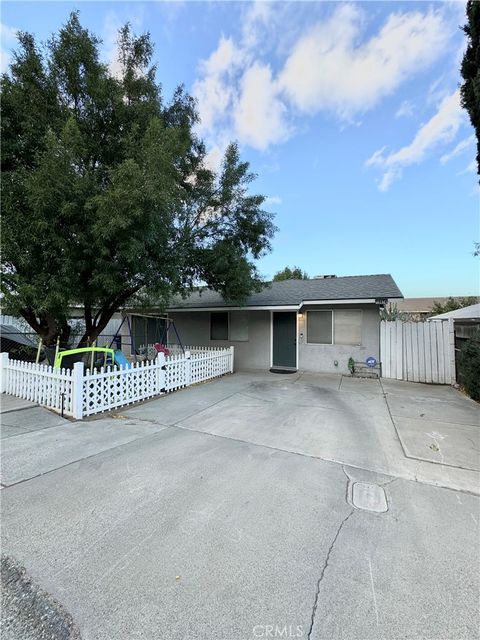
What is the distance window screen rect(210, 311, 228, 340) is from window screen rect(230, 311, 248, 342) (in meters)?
0.30

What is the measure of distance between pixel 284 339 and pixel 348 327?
229cm

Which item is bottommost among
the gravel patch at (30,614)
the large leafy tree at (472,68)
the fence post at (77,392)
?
the gravel patch at (30,614)

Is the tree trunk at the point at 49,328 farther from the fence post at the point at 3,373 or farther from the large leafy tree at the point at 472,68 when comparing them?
the large leafy tree at the point at 472,68

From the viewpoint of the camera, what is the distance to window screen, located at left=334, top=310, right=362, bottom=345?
9.82 m

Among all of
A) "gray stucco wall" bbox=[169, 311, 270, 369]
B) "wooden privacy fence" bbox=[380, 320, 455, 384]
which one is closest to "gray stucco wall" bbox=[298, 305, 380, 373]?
"wooden privacy fence" bbox=[380, 320, 455, 384]

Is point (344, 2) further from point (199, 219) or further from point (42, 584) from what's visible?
point (42, 584)

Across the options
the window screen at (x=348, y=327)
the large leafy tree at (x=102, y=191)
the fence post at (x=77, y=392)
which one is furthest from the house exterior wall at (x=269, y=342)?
the fence post at (x=77, y=392)

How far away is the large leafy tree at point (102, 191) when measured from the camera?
17.7ft

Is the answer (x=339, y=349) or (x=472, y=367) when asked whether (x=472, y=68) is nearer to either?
(x=472, y=367)

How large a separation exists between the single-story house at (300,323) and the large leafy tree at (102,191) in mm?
2522

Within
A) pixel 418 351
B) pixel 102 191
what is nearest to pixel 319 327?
pixel 418 351

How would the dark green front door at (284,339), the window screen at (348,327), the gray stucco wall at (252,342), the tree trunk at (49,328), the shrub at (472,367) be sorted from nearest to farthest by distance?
the shrub at (472,367), the tree trunk at (49,328), the window screen at (348,327), the dark green front door at (284,339), the gray stucco wall at (252,342)

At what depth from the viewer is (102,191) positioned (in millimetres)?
5809

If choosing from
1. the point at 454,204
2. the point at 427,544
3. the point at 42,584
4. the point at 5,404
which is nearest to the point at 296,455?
the point at 427,544
